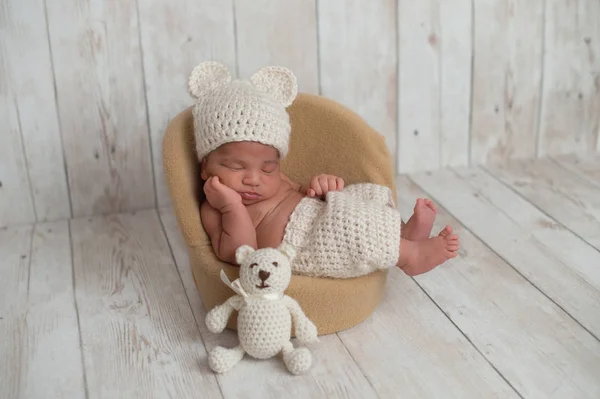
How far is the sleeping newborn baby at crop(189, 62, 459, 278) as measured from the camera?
1.39m

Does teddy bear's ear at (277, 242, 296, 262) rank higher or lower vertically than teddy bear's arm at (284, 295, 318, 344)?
higher

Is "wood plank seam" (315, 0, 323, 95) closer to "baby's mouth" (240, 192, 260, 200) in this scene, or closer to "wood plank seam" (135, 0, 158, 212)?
"wood plank seam" (135, 0, 158, 212)

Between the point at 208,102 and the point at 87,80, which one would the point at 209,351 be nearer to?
the point at 208,102

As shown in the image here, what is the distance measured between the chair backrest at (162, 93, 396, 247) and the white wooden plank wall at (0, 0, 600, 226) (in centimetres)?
34

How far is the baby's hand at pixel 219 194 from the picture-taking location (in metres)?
1.41

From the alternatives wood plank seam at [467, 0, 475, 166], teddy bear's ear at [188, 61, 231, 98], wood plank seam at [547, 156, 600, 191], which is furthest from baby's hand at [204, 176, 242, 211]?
wood plank seam at [547, 156, 600, 191]

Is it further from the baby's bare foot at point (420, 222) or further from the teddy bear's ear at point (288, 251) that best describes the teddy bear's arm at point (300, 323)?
the baby's bare foot at point (420, 222)

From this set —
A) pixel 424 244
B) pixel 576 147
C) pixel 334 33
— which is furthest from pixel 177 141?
pixel 576 147

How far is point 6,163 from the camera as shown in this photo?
6.16ft

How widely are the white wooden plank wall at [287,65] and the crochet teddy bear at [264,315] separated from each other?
28.4 inches

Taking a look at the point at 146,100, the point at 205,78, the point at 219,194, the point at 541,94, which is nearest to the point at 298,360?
the point at 219,194

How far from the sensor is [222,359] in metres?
1.31

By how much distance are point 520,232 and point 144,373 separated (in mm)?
940

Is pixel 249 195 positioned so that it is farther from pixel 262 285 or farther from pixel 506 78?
pixel 506 78
